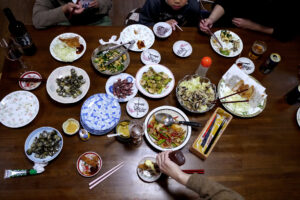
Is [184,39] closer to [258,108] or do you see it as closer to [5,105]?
[258,108]

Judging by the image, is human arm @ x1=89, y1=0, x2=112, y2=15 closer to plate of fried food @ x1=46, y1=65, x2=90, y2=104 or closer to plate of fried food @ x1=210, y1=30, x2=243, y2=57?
plate of fried food @ x1=46, y1=65, x2=90, y2=104

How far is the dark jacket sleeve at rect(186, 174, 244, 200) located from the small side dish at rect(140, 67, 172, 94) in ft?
2.75

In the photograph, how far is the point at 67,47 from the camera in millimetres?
2090

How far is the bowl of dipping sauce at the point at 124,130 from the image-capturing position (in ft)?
5.65

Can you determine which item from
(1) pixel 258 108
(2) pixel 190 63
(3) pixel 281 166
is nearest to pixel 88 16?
(2) pixel 190 63

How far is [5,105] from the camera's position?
1822 mm

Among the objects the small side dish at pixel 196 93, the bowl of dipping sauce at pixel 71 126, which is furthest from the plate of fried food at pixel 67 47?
the small side dish at pixel 196 93

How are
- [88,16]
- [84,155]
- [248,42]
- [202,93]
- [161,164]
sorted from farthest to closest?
[88,16] < [248,42] < [202,93] < [84,155] < [161,164]

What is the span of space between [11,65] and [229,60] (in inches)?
85.4

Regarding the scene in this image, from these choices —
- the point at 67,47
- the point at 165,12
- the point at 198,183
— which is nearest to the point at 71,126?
the point at 67,47

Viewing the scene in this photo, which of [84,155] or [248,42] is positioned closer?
[84,155]

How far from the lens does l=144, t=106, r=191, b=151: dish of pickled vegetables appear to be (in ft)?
5.74

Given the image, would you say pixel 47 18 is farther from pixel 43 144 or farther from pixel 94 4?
pixel 43 144

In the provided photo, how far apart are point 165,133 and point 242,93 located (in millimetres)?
883
